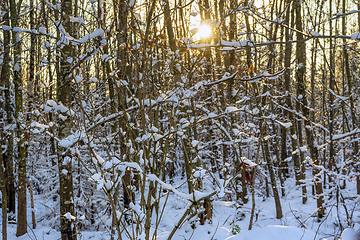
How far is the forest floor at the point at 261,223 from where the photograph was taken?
2541mm

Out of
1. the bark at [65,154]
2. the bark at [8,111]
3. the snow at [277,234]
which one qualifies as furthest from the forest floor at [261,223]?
the bark at [8,111]

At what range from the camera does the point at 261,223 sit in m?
6.52

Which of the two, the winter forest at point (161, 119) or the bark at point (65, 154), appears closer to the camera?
the winter forest at point (161, 119)

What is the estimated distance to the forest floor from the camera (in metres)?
2.54

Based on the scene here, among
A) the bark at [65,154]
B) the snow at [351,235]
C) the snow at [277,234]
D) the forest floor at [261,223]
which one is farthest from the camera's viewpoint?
the bark at [65,154]

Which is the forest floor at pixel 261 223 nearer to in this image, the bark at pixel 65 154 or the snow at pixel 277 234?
the snow at pixel 277 234

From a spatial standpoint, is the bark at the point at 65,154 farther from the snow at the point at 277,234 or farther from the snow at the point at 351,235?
the snow at the point at 351,235

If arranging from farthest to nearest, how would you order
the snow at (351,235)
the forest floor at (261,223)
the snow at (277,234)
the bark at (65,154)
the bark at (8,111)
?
1. the bark at (8,111)
2. the bark at (65,154)
3. the forest floor at (261,223)
4. the snow at (277,234)
5. the snow at (351,235)

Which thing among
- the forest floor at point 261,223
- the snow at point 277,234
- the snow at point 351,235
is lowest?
the forest floor at point 261,223

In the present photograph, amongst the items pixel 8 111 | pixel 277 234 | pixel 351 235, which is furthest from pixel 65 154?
pixel 8 111

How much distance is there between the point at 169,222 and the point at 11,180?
582 centimetres

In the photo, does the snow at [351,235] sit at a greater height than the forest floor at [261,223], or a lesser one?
greater

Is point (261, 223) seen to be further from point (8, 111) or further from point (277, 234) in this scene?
point (8, 111)

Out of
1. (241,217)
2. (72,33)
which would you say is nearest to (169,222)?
(241,217)
